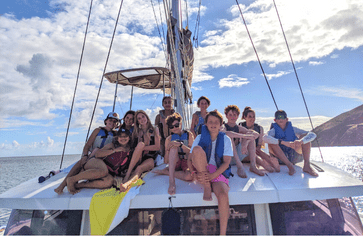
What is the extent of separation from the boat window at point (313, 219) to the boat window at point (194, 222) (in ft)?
0.97

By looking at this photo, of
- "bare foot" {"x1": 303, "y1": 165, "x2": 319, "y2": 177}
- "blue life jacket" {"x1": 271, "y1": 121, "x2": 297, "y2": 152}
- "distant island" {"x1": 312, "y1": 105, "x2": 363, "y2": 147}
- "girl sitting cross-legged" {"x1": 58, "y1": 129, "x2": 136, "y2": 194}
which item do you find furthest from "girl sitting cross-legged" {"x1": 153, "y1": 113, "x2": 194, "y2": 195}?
"distant island" {"x1": 312, "y1": 105, "x2": 363, "y2": 147}

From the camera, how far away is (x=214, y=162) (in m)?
2.52

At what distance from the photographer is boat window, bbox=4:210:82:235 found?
7.77 feet

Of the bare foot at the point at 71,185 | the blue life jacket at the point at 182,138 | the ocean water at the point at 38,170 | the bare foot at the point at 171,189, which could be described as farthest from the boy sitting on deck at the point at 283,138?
the ocean water at the point at 38,170

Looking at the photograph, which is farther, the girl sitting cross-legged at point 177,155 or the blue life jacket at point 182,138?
the blue life jacket at point 182,138

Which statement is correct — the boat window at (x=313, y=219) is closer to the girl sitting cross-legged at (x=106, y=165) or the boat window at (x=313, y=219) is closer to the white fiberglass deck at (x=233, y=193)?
the white fiberglass deck at (x=233, y=193)

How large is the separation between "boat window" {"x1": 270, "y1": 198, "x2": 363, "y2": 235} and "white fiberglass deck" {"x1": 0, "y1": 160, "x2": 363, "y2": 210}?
0.13 metres

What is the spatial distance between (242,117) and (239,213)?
1703 millimetres

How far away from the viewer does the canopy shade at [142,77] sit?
589 cm

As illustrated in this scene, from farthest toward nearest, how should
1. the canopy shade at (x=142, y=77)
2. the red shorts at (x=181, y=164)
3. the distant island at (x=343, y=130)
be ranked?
the distant island at (x=343, y=130) → the canopy shade at (x=142, y=77) → the red shorts at (x=181, y=164)

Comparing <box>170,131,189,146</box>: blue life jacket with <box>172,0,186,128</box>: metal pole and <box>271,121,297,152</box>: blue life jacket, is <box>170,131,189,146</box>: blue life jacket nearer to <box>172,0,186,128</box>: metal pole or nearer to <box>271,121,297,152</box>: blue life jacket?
<box>271,121,297,152</box>: blue life jacket

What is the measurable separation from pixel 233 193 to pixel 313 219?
92 centimetres

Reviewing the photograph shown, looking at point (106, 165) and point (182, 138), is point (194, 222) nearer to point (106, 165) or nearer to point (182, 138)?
point (182, 138)

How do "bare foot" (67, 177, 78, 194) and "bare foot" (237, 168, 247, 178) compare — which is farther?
"bare foot" (237, 168, 247, 178)
